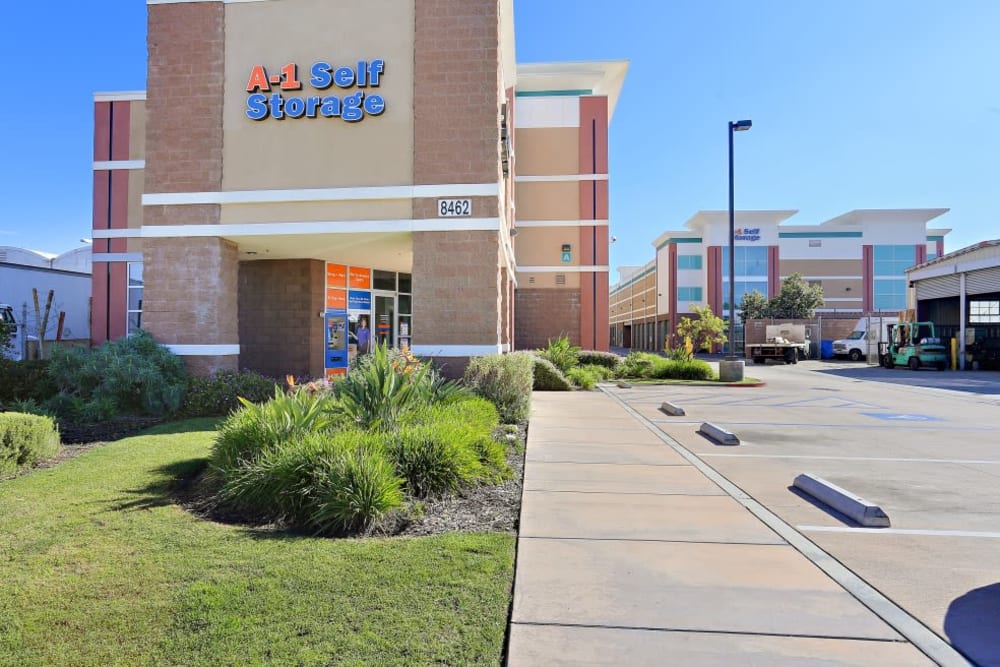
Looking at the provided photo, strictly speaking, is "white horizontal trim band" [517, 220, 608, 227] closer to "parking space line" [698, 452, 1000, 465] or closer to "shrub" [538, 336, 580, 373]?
"shrub" [538, 336, 580, 373]

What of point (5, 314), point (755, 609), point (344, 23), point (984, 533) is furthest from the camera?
point (5, 314)

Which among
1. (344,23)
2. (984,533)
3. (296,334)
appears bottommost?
(984,533)

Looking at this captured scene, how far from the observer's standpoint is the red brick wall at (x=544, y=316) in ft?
92.0

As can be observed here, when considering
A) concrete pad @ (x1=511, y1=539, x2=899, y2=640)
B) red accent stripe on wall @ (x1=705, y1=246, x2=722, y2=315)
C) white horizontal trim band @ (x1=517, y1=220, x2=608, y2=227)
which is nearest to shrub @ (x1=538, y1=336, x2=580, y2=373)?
white horizontal trim band @ (x1=517, y1=220, x2=608, y2=227)

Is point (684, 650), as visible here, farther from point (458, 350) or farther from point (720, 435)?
point (458, 350)

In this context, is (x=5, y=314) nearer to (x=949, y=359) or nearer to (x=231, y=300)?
(x=231, y=300)

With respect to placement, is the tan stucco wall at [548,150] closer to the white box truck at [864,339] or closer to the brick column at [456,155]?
the brick column at [456,155]

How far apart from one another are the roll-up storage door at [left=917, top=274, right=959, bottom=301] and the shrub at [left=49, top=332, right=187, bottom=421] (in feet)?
133

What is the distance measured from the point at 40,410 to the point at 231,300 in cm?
452

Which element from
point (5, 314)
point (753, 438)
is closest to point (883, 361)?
point (753, 438)

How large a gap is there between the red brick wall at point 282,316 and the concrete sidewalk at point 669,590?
12.5 m

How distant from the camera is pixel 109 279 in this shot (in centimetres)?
2252

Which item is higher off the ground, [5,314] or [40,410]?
[5,314]

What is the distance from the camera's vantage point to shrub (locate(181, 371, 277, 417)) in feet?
36.8
